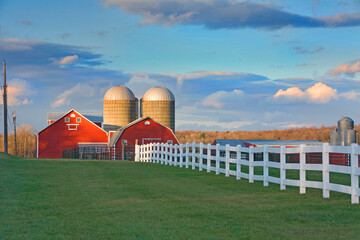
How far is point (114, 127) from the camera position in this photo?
63375mm

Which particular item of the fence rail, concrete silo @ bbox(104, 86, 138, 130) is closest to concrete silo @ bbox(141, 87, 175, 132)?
concrete silo @ bbox(104, 86, 138, 130)

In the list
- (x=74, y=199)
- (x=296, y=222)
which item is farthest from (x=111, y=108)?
(x=296, y=222)

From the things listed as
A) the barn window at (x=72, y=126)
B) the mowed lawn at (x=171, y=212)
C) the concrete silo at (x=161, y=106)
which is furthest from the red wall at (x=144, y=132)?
Result: the mowed lawn at (x=171, y=212)

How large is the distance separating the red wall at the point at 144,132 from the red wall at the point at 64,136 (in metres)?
6.44

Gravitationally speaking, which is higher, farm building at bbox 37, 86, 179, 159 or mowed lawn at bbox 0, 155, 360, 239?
farm building at bbox 37, 86, 179, 159

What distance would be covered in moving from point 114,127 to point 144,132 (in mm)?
9345

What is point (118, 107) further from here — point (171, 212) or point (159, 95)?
point (171, 212)

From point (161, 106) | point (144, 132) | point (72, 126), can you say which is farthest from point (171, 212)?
point (161, 106)

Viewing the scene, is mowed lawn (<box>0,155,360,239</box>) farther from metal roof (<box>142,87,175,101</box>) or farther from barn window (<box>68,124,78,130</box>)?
metal roof (<box>142,87,175,101</box>)

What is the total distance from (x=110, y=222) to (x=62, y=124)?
168 ft

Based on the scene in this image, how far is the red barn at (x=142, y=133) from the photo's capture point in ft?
177

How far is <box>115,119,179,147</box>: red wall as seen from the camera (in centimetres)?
5425

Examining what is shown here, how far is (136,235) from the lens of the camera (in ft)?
26.8

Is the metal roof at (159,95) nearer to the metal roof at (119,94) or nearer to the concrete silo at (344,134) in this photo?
the metal roof at (119,94)
